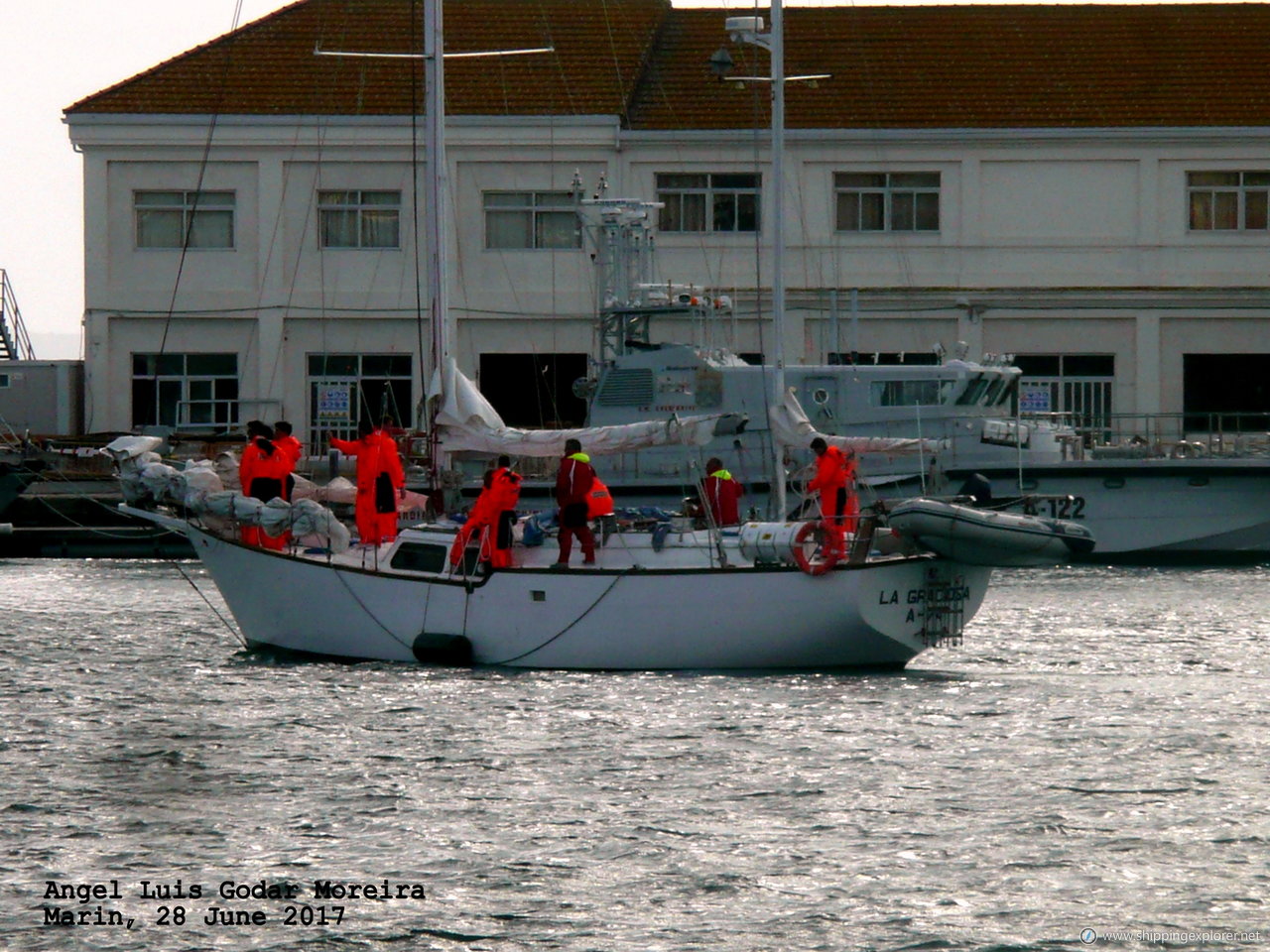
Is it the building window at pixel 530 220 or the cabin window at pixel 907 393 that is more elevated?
the building window at pixel 530 220

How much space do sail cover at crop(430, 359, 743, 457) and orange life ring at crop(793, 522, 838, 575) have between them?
293 centimetres

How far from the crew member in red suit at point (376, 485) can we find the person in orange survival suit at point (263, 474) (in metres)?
0.75

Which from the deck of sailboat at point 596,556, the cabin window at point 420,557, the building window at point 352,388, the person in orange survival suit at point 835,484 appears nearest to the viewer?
the deck of sailboat at point 596,556

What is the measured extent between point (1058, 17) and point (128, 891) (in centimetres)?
3734

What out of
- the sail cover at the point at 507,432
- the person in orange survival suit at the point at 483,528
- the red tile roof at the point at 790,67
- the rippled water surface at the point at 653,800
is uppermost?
the red tile roof at the point at 790,67

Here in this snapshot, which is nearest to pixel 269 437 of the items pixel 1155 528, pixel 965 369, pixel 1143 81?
pixel 965 369

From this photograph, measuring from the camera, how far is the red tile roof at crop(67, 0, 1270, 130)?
42500 mm

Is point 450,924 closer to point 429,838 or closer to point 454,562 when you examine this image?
point 429,838

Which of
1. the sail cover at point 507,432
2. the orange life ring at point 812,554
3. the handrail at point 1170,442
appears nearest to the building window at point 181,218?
the handrail at point 1170,442

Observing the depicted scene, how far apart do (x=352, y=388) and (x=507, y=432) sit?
64.9 feet

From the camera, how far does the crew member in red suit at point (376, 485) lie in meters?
21.0

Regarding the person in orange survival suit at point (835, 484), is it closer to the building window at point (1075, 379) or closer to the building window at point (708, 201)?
the building window at point (1075, 379)

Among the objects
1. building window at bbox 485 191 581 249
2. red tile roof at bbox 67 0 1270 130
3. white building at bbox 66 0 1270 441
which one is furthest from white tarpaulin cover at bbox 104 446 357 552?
red tile roof at bbox 67 0 1270 130

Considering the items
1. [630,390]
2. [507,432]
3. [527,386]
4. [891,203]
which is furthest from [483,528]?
[891,203]
